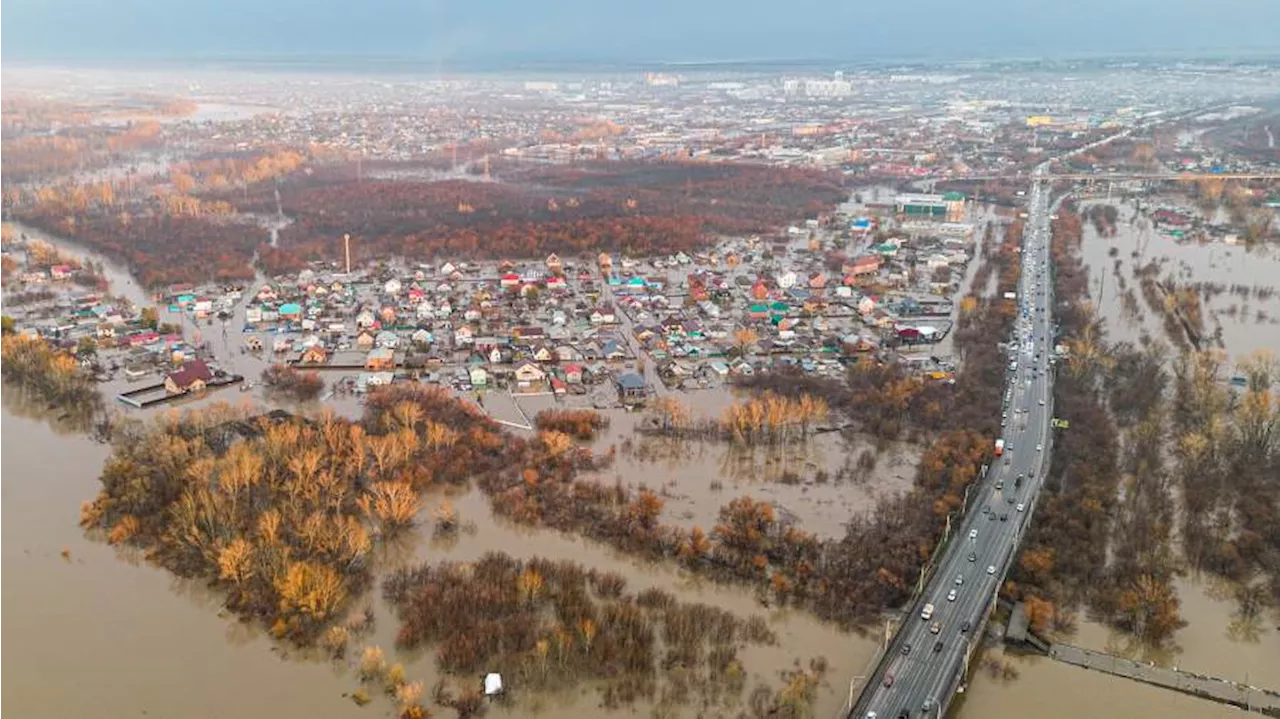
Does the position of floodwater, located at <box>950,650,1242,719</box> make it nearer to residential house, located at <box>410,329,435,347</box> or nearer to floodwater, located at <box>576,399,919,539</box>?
floodwater, located at <box>576,399,919,539</box>

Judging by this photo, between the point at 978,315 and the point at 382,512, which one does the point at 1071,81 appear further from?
the point at 382,512

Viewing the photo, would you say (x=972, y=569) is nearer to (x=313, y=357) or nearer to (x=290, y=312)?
(x=313, y=357)

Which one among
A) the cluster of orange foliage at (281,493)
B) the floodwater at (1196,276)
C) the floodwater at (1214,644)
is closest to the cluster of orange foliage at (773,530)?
the cluster of orange foliage at (281,493)

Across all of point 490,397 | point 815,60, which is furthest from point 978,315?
point 815,60

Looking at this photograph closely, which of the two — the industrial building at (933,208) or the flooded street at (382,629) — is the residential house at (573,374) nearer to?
the flooded street at (382,629)

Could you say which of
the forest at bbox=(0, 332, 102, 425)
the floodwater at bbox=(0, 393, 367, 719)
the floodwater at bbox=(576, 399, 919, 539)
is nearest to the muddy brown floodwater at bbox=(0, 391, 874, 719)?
the floodwater at bbox=(0, 393, 367, 719)

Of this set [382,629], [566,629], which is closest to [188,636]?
[382,629]
